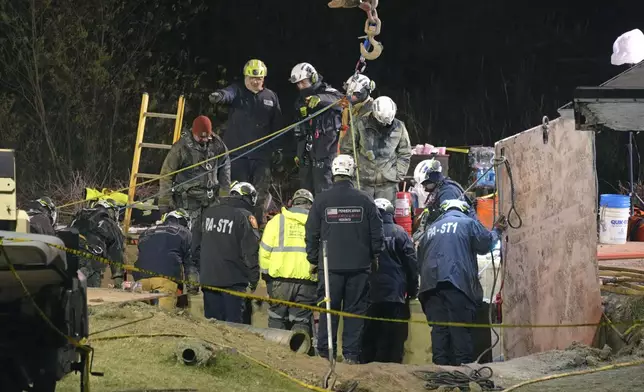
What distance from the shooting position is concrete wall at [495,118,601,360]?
1102 centimetres

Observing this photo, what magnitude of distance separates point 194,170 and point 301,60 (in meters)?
15.1

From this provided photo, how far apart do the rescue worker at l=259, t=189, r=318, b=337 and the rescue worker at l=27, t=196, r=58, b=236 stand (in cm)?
279

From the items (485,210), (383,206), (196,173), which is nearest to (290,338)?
(383,206)

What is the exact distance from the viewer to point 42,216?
1421 centimetres

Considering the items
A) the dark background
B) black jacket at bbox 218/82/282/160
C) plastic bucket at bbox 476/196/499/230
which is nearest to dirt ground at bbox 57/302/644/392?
plastic bucket at bbox 476/196/499/230

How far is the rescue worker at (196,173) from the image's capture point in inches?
655

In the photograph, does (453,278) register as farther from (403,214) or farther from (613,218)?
(403,214)

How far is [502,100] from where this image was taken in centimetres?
3191

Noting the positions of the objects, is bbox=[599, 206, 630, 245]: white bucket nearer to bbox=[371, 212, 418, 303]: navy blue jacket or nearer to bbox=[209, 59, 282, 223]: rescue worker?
bbox=[371, 212, 418, 303]: navy blue jacket

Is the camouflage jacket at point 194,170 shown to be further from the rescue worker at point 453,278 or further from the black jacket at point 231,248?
the rescue worker at point 453,278

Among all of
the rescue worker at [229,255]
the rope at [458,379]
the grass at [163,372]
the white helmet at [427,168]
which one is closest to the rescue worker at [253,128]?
the rescue worker at [229,255]

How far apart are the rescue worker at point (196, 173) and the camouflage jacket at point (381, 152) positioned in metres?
2.31

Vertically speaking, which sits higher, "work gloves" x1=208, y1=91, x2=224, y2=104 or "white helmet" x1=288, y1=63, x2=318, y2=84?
"white helmet" x1=288, y1=63, x2=318, y2=84

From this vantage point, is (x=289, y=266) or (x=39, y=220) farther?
(x=39, y=220)
